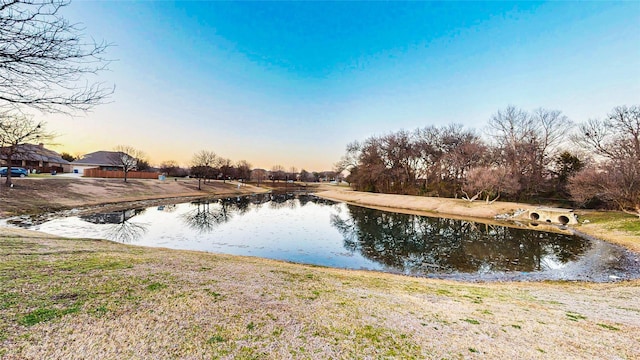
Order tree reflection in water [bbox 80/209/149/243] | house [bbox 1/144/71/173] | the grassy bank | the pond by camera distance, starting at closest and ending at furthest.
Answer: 1. the grassy bank
2. the pond
3. tree reflection in water [bbox 80/209/149/243]
4. house [bbox 1/144/71/173]

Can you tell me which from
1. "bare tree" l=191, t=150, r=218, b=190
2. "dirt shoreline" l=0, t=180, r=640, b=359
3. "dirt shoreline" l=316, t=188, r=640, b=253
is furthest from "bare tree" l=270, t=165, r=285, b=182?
"dirt shoreline" l=0, t=180, r=640, b=359

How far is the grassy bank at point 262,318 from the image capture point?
3987mm

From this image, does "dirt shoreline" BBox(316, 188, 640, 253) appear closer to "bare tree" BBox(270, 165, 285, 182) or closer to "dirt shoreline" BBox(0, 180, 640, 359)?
"dirt shoreline" BBox(0, 180, 640, 359)

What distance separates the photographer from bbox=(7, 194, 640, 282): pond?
1255cm

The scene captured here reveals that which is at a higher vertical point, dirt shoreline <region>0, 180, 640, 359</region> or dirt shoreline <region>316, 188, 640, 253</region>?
dirt shoreline <region>0, 180, 640, 359</region>

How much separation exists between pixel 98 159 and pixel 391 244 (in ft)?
209

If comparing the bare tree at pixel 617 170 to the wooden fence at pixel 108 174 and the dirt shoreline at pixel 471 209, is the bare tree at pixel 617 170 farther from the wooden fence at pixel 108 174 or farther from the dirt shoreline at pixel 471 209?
the wooden fence at pixel 108 174

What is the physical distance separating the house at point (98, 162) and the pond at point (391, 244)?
39.4 metres

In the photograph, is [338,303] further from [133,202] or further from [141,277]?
[133,202]

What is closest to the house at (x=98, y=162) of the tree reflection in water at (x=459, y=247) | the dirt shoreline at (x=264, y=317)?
the tree reflection in water at (x=459, y=247)

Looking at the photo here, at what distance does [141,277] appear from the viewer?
249 inches

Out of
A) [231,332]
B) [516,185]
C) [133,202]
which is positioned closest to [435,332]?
[231,332]

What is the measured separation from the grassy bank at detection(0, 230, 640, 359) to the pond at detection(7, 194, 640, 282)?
536cm

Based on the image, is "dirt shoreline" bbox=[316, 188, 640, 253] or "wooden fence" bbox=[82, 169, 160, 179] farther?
"wooden fence" bbox=[82, 169, 160, 179]
